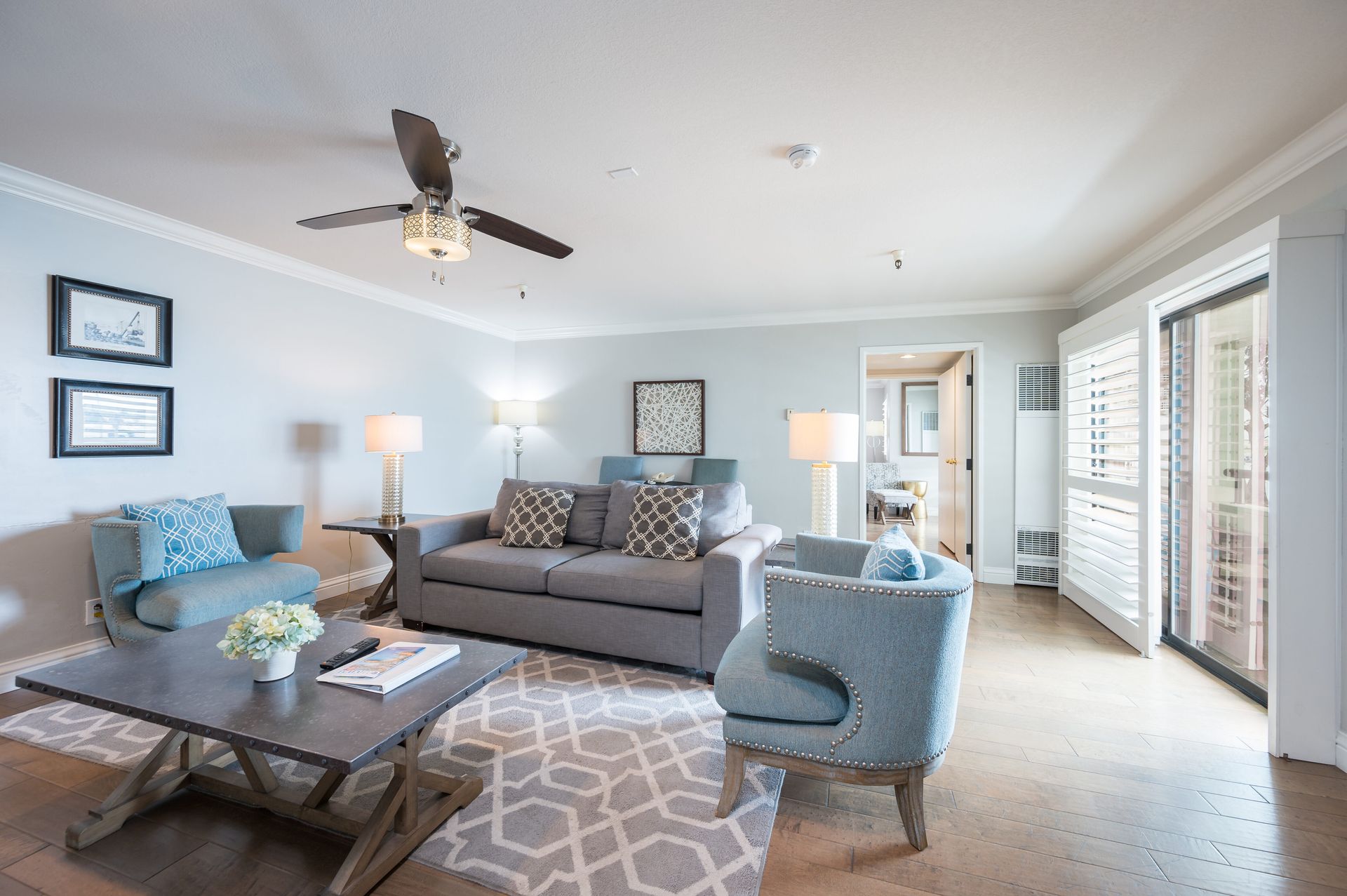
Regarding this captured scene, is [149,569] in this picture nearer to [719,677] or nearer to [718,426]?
[719,677]

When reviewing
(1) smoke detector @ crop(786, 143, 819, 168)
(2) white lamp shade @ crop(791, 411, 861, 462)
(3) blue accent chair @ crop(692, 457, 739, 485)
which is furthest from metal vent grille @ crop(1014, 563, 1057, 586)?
(1) smoke detector @ crop(786, 143, 819, 168)

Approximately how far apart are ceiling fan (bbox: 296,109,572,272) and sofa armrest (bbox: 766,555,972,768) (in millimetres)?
1629

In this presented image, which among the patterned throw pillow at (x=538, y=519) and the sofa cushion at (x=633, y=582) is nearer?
the sofa cushion at (x=633, y=582)

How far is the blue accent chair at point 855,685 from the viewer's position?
60.9 inches

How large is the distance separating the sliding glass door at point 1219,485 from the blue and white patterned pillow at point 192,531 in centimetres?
508

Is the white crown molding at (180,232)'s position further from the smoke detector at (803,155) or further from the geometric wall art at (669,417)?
the smoke detector at (803,155)

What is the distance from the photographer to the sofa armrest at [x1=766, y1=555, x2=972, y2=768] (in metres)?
1.54

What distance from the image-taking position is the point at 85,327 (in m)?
2.84

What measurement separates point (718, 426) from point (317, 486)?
11.2ft

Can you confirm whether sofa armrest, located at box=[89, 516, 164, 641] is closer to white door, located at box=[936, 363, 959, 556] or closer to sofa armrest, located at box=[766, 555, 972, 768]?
sofa armrest, located at box=[766, 555, 972, 768]

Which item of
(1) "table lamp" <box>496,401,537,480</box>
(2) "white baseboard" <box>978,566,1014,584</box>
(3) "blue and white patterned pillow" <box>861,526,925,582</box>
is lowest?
(2) "white baseboard" <box>978,566,1014,584</box>

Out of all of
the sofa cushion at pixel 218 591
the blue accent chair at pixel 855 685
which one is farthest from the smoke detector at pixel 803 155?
the sofa cushion at pixel 218 591

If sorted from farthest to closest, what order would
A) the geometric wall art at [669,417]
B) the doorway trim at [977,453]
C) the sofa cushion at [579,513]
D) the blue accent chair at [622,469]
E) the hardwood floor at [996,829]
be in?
the blue accent chair at [622,469] → the geometric wall art at [669,417] → the doorway trim at [977,453] → the sofa cushion at [579,513] → the hardwood floor at [996,829]

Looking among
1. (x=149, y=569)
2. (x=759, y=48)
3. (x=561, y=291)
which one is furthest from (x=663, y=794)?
(x=561, y=291)
